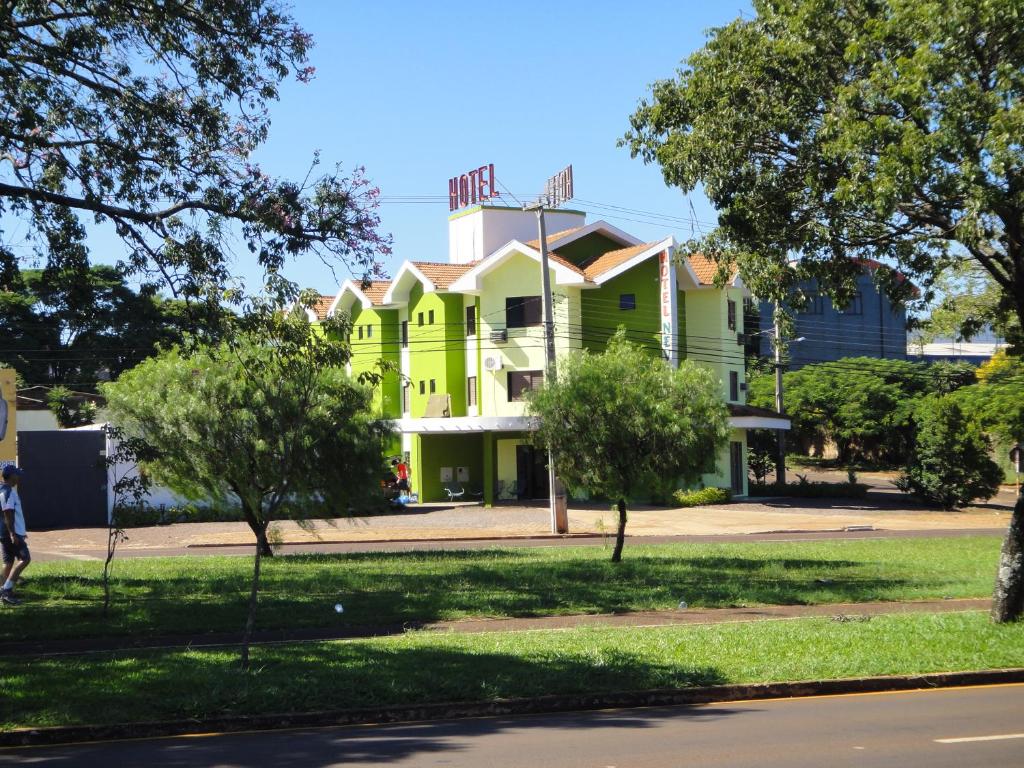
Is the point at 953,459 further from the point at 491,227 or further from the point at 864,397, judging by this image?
the point at 491,227

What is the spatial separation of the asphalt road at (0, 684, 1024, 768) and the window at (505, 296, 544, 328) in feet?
126

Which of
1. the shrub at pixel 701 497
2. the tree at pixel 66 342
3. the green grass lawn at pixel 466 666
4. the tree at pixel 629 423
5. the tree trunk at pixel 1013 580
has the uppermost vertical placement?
the tree at pixel 66 342

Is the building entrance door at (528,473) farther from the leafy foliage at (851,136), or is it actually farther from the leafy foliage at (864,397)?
the leafy foliage at (851,136)

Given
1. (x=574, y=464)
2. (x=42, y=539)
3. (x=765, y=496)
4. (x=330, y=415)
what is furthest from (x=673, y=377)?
(x=765, y=496)

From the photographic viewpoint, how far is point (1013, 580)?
13547 mm

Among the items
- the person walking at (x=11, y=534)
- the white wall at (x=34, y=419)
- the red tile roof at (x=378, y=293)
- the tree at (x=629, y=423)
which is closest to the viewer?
the person walking at (x=11, y=534)

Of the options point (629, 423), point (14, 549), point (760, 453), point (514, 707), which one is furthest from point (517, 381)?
point (514, 707)

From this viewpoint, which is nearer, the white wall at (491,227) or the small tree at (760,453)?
the white wall at (491,227)

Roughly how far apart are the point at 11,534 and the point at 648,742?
10813 mm

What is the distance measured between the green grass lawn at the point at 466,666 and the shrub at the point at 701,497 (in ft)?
111

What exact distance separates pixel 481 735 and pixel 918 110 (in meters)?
8.32

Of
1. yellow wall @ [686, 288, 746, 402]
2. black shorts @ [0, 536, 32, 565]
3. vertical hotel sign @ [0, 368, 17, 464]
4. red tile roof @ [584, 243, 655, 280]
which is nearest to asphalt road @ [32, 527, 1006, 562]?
vertical hotel sign @ [0, 368, 17, 464]

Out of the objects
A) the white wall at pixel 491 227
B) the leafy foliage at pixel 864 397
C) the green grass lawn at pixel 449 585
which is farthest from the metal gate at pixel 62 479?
the leafy foliage at pixel 864 397

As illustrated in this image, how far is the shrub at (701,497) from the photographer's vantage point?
4784 cm
